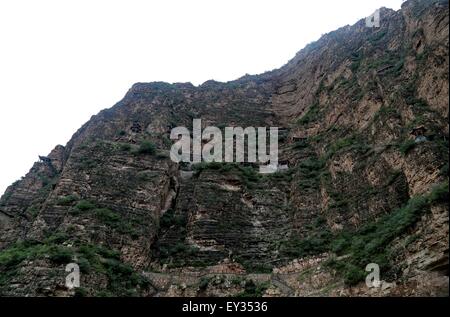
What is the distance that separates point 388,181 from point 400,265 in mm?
7943

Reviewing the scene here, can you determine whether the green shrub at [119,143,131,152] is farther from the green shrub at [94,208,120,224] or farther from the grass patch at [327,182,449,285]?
the grass patch at [327,182,449,285]

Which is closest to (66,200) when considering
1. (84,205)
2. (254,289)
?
(84,205)

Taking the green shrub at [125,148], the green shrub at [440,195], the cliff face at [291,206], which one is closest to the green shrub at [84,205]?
the cliff face at [291,206]

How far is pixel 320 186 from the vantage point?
3022cm

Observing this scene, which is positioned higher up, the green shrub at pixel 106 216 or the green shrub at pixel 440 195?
the green shrub at pixel 106 216

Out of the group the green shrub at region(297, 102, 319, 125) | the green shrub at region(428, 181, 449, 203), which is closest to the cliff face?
the green shrub at region(428, 181, 449, 203)

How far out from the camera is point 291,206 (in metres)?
30.6

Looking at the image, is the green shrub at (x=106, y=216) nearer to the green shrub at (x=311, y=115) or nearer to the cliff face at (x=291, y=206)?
the cliff face at (x=291, y=206)

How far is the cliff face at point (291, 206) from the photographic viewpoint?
2030 cm

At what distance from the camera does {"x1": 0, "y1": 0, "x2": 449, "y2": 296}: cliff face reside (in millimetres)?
20297
